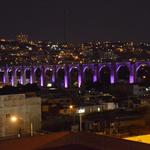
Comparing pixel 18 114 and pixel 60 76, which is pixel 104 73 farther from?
pixel 18 114

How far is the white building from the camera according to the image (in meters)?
15.9

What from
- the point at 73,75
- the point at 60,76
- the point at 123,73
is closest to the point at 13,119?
the point at 123,73

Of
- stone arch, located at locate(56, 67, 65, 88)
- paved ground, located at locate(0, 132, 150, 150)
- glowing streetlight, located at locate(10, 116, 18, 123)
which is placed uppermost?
stone arch, located at locate(56, 67, 65, 88)

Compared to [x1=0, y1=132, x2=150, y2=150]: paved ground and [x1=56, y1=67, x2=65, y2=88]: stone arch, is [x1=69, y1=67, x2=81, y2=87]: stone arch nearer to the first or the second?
[x1=56, y1=67, x2=65, y2=88]: stone arch

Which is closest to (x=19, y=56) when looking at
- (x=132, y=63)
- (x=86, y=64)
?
(x=86, y=64)

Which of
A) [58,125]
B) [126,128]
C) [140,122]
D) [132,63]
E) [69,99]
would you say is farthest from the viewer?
[132,63]

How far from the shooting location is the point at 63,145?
856 cm

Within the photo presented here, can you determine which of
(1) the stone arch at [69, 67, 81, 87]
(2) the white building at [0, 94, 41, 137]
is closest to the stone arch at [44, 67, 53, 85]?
(1) the stone arch at [69, 67, 81, 87]

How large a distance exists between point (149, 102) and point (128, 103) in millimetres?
1558

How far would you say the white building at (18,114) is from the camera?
52.3 feet

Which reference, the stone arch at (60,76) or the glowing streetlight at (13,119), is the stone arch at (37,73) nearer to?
the stone arch at (60,76)

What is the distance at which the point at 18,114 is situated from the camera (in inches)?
669

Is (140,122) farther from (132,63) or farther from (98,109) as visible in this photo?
(132,63)

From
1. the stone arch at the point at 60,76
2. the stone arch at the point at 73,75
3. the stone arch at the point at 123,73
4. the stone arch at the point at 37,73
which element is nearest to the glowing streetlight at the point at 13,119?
the stone arch at the point at 123,73
